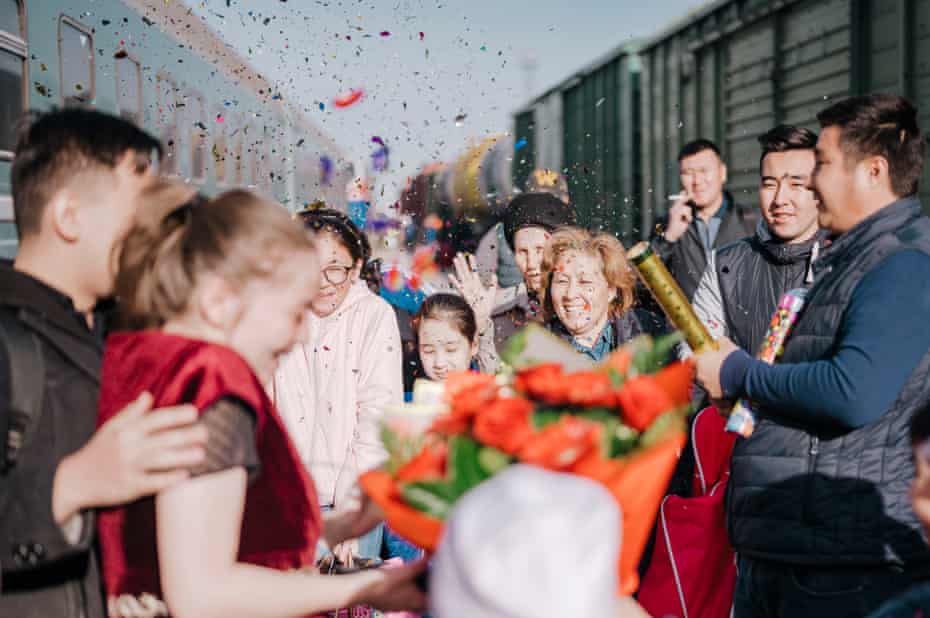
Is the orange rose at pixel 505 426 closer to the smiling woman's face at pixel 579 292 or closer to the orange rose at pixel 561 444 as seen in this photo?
the orange rose at pixel 561 444

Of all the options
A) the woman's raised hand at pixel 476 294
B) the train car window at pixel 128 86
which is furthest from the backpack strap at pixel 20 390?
the train car window at pixel 128 86

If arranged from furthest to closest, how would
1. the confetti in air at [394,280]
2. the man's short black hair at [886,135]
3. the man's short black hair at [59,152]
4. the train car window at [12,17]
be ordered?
the confetti in air at [394,280]
the train car window at [12,17]
the man's short black hair at [886,135]
the man's short black hair at [59,152]

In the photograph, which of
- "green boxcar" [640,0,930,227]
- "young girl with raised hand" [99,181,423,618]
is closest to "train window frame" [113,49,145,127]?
"young girl with raised hand" [99,181,423,618]

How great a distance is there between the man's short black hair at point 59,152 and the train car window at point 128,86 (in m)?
5.46

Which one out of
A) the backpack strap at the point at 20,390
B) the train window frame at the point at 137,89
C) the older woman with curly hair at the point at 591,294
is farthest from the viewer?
the train window frame at the point at 137,89

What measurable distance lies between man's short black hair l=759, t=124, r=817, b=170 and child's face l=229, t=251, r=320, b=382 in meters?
3.20

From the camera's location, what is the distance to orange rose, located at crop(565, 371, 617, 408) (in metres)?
1.56

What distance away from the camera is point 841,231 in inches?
111

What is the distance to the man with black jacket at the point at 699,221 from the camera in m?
6.19

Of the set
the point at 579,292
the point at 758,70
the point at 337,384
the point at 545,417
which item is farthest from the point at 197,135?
the point at 545,417

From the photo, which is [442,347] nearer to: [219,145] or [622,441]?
[622,441]

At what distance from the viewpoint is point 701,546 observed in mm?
3906

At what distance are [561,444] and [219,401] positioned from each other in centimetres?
55

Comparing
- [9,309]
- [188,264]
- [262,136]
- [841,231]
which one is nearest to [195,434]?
[188,264]
